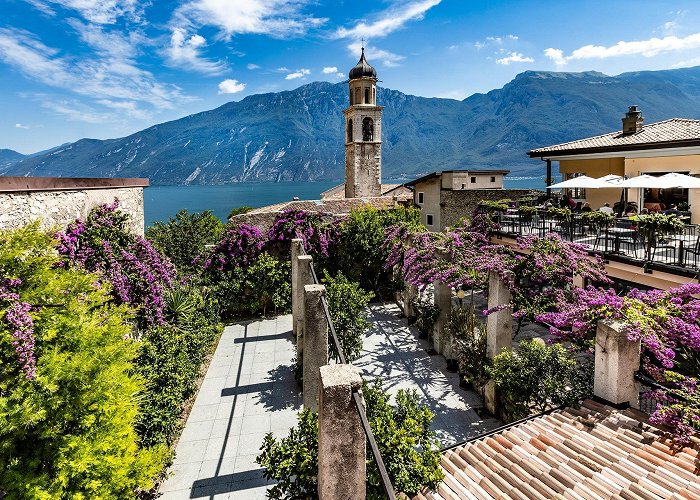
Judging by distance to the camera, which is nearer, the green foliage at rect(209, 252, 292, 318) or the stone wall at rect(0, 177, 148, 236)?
the stone wall at rect(0, 177, 148, 236)

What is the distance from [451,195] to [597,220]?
42.3ft

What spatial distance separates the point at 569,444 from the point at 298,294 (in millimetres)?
7480

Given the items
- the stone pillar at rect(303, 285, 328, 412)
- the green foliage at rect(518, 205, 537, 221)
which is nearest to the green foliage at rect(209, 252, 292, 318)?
the stone pillar at rect(303, 285, 328, 412)

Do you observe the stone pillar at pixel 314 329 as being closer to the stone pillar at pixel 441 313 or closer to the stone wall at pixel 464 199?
the stone pillar at pixel 441 313

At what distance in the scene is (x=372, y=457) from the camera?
16.0 feet

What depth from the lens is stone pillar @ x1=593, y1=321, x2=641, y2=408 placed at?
674cm

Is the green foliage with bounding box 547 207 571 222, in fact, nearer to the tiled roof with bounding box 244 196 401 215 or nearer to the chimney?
the chimney

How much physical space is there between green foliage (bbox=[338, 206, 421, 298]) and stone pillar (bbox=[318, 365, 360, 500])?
47.5 feet

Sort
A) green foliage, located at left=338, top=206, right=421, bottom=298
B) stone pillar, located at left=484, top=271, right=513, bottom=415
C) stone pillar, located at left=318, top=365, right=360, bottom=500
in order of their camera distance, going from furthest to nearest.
Result: green foliage, located at left=338, top=206, right=421, bottom=298 < stone pillar, located at left=484, top=271, right=513, bottom=415 < stone pillar, located at left=318, top=365, right=360, bottom=500

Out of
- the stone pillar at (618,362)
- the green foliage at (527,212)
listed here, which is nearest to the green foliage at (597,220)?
the green foliage at (527,212)

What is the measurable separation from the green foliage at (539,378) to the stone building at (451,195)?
16058 mm

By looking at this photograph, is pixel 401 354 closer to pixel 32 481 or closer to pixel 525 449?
pixel 525 449

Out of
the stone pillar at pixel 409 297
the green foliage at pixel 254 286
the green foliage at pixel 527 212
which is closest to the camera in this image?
the green foliage at pixel 527 212

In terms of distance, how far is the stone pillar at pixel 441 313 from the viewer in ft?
41.7
